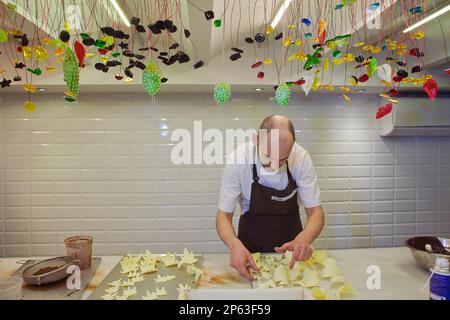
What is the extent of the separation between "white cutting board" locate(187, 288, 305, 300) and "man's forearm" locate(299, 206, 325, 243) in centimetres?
55

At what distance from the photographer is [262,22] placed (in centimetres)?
172

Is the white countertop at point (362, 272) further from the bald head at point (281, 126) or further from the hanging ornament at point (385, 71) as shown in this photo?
the hanging ornament at point (385, 71)

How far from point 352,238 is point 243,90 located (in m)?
1.44

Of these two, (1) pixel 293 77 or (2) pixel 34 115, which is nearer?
(1) pixel 293 77

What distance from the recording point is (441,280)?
0.96m

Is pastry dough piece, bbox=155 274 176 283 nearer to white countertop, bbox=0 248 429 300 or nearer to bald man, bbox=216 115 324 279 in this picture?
white countertop, bbox=0 248 429 300

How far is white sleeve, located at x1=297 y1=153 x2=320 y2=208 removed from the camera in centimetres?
187

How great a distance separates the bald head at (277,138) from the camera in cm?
165

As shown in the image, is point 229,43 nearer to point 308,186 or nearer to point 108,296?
point 308,186

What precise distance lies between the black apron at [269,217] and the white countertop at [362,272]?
327 millimetres

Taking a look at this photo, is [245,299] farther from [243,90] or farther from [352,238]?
[352,238]

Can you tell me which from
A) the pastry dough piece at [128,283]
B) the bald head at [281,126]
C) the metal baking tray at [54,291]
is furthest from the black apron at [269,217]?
the metal baking tray at [54,291]
